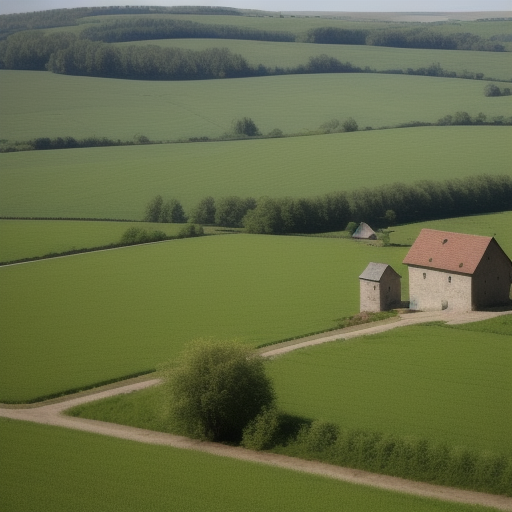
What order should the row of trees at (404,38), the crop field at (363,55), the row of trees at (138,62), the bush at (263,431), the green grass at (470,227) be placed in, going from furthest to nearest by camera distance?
1. the row of trees at (138,62)
2. the crop field at (363,55)
3. the row of trees at (404,38)
4. the green grass at (470,227)
5. the bush at (263,431)

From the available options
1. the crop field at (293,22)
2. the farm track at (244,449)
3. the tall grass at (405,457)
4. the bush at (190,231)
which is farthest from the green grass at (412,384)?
the crop field at (293,22)

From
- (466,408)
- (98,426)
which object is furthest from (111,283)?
(466,408)

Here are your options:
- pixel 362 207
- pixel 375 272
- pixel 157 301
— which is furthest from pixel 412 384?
pixel 362 207

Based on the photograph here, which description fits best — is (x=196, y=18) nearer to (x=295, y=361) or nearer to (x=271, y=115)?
(x=271, y=115)

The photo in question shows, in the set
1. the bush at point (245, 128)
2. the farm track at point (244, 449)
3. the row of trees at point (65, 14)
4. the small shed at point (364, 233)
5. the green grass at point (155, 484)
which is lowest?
the farm track at point (244, 449)

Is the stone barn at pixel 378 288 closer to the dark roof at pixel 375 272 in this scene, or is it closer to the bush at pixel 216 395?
the dark roof at pixel 375 272

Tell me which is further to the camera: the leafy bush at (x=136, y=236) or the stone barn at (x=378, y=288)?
the leafy bush at (x=136, y=236)
